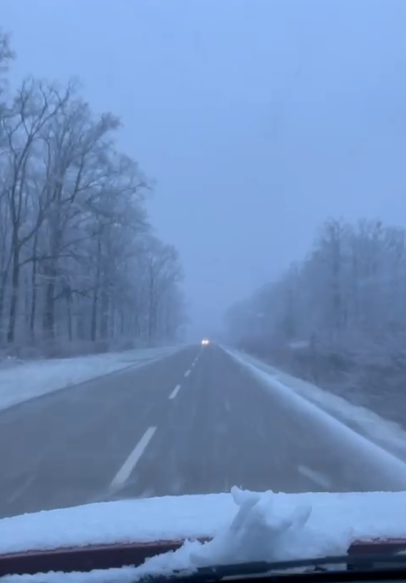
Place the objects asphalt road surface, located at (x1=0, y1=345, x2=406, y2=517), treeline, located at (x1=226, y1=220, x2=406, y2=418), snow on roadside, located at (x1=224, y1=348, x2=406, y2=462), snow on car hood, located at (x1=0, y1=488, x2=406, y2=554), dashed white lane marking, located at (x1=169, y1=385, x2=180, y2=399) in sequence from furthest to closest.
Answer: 1. treeline, located at (x1=226, y1=220, x2=406, y2=418)
2. dashed white lane marking, located at (x1=169, y1=385, x2=180, y2=399)
3. snow on roadside, located at (x1=224, y1=348, x2=406, y2=462)
4. asphalt road surface, located at (x1=0, y1=345, x2=406, y2=517)
5. snow on car hood, located at (x1=0, y1=488, x2=406, y2=554)

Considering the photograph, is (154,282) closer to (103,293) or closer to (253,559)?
(103,293)

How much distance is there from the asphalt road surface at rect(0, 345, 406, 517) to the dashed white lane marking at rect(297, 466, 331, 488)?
0.04 ft

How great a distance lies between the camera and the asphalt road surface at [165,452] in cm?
944

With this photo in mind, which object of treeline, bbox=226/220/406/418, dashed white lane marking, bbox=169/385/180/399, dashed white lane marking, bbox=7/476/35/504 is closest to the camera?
dashed white lane marking, bbox=7/476/35/504

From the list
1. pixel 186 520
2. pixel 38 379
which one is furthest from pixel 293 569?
pixel 38 379

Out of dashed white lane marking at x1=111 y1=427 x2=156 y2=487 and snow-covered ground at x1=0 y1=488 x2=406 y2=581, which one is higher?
snow-covered ground at x1=0 y1=488 x2=406 y2=581

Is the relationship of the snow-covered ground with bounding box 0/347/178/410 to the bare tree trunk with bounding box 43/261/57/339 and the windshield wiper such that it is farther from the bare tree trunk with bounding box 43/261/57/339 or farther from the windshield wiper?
the windshield wiper

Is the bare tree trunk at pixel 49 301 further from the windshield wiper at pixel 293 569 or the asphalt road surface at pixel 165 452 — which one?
the windshield wiper at pixel 293 569

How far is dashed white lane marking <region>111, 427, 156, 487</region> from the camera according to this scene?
10.0m

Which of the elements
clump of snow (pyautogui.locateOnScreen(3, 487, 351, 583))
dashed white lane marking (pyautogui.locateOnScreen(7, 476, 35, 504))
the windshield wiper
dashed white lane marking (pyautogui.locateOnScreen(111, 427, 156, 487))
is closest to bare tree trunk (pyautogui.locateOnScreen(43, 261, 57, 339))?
dashed white lane marking (pyautogui.locateOnScreen(111, 427, 156, 487))

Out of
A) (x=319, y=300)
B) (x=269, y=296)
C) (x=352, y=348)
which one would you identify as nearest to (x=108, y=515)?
(x=352, y=348)

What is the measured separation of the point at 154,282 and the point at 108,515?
9398 cm

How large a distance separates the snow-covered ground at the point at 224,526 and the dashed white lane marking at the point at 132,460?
4.53 metres

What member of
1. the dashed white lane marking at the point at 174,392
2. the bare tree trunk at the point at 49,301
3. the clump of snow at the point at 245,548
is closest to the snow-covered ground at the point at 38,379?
the dashed white lane marking at the point at 174,392
